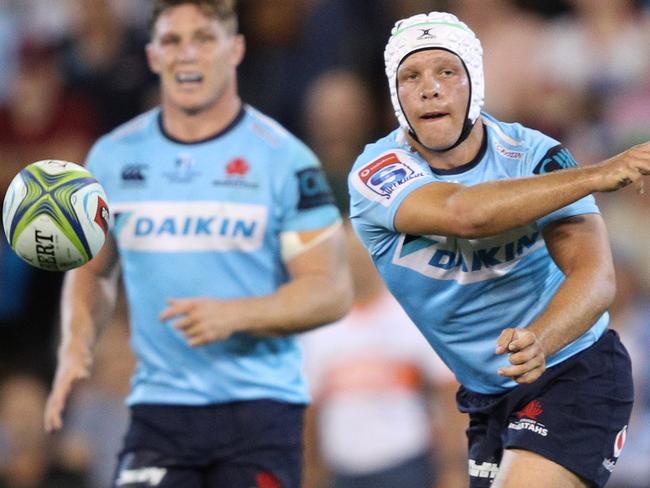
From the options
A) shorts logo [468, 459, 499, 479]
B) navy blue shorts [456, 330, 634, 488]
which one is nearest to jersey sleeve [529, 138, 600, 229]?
navy blue shorts [456, 330, 634, 488]

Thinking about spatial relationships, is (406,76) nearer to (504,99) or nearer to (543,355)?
(543,355)

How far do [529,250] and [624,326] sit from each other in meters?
3.42

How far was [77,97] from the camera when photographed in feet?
36.6

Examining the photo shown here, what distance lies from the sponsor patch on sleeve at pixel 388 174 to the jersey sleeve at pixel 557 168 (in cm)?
48

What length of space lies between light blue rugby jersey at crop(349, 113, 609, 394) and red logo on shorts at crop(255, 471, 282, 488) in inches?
49.9

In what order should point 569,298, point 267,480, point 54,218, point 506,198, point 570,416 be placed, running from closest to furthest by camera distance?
point 506,198
point 569,298
point 570,416
point 54,218
point 267,480

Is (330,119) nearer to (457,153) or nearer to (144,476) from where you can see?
(144,476)

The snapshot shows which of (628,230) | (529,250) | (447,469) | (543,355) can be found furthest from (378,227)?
(628,230)

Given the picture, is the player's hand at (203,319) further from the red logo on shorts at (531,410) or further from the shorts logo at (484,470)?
the red logo on shorts at (531,410)

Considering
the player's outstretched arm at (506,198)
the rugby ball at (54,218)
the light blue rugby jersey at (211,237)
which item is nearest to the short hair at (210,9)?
the light blue rugby jersey at (211,237)

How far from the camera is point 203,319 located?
6.29 m

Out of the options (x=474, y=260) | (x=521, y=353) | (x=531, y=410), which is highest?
(x=474, y=260)

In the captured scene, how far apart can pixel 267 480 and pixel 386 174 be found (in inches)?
71.4

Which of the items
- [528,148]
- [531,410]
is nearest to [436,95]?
[528,148]
